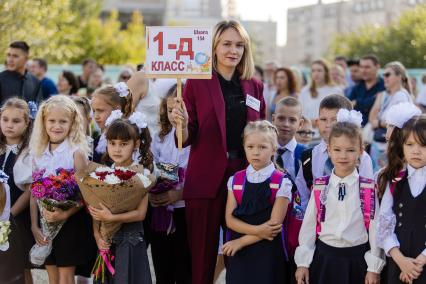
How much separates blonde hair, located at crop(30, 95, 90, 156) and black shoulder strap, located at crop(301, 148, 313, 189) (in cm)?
162

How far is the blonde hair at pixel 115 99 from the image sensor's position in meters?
6.04

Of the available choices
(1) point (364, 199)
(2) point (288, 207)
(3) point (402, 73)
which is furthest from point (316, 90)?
(1) point (364, 199)

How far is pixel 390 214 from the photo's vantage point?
469cm

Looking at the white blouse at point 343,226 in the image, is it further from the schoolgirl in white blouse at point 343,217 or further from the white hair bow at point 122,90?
the white hair bow at point 122,90

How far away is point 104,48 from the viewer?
108 ft

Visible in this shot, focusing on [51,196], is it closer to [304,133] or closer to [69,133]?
[69,133]

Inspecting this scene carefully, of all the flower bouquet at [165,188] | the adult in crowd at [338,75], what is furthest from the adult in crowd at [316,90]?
the flower bouquet at [165,188]

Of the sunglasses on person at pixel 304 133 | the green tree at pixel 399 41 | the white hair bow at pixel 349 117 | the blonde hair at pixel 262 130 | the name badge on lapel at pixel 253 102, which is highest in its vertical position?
the green tree at pixel 399 41

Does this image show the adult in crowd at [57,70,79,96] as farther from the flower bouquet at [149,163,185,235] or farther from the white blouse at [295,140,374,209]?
the white blouse at [295,140,374,209]

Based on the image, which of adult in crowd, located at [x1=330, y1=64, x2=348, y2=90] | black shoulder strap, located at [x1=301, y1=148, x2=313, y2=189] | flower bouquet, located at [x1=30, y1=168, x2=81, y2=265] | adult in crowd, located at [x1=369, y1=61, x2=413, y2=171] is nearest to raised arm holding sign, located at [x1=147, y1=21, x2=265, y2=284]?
black shoulder strap, located at [x1=301, y1=148, x2=313, y2=189]

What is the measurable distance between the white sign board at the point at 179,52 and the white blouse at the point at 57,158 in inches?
35.3

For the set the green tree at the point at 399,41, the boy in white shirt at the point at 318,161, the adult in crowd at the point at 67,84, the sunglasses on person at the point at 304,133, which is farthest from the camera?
the green tree at the point at 399,41

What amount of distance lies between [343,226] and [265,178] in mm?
627

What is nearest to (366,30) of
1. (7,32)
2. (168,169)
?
(7,32)
